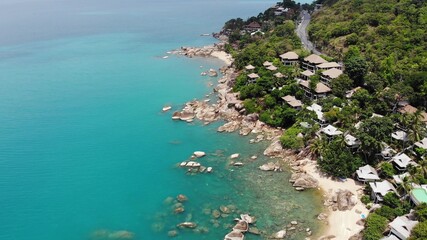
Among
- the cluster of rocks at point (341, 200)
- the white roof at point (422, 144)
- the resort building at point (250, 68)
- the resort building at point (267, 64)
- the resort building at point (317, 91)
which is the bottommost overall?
the cluster of rocks at point (341, 200)

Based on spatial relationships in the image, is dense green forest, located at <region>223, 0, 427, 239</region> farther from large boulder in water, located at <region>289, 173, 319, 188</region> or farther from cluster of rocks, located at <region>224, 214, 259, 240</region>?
cluster of rocks, located at <region>224, 214, 259, 240</region>

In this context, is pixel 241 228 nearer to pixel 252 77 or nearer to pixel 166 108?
pixel 166 108

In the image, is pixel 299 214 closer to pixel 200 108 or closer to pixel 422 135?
pixel 422 135

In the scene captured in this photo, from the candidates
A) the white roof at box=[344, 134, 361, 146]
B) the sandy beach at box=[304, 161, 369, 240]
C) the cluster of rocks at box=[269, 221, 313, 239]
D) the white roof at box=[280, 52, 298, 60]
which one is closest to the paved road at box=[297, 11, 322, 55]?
the white roof at box=[280, 52, 298, 60]

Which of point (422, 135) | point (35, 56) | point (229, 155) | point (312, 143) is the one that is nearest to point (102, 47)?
point (35, 56)

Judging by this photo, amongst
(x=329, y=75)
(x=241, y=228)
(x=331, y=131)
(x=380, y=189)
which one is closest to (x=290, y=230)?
(x=241, y=228)

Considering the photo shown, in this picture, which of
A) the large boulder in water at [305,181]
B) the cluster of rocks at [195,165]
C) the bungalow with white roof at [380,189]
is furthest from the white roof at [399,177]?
the cluster of rocks at [195,165]

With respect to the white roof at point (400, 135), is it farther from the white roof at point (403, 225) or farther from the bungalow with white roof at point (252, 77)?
the bungalow with white roof at point (252, 77)
